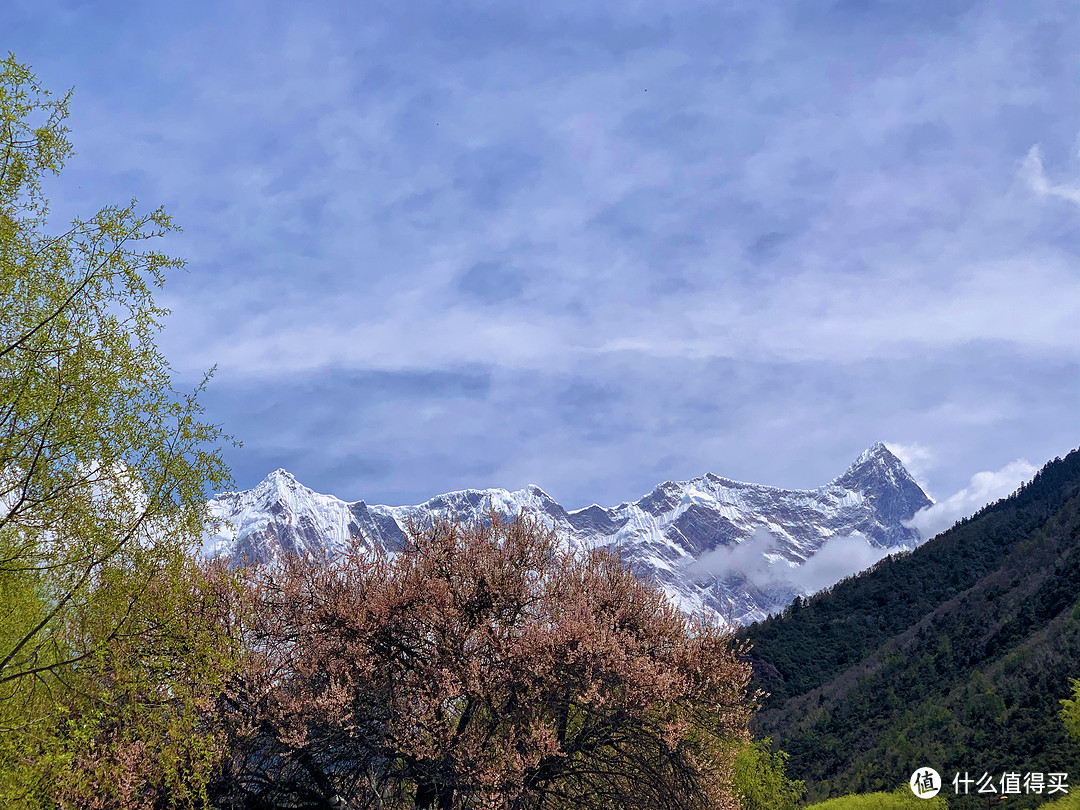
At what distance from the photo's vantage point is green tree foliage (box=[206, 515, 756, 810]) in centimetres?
1848

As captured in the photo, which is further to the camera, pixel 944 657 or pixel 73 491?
pixel 944 657

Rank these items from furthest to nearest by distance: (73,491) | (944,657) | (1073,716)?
(944,657)
(1073,716)
(73,491)

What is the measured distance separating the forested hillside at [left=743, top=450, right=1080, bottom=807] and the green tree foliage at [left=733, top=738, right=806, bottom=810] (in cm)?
390

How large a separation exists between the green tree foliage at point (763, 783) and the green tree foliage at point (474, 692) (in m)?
34.1

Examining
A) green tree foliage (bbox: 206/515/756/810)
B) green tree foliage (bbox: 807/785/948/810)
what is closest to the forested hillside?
green tree foliage (bbox: 807/785/948/810)

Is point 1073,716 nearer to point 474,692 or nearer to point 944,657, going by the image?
point 944,657

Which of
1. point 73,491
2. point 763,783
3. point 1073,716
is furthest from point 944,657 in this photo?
point 73,491

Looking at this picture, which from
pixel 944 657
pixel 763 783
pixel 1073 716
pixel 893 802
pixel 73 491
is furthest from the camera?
pixel 944 657

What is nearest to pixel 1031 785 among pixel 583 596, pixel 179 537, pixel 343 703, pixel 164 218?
pixel 583 596

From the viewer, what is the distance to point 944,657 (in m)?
70.9

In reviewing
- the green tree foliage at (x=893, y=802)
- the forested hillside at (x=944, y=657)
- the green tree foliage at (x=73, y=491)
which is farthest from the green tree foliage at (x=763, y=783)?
A: the green tree foliage at (x=73, y=491)

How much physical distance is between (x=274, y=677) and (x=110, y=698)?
20.4 ft

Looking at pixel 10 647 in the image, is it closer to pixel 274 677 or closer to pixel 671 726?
pixel 274 677

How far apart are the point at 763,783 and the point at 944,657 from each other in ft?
85.8
